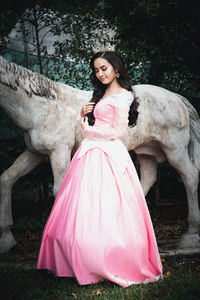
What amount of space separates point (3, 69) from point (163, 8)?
3078 mm

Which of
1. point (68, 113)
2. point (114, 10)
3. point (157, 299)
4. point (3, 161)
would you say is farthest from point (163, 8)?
point (157, 299)

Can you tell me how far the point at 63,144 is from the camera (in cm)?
428

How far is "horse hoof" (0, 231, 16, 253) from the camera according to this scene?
4.52m

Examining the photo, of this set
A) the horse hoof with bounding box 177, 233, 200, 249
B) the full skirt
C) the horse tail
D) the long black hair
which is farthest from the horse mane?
the horse hoof with bounding box 177, 233, 200, 249

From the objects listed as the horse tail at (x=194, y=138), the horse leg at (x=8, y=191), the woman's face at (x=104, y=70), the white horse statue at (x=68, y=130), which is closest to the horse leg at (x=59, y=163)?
the white horse statue at (x=68, y=130)

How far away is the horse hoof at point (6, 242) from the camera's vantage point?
4.52m

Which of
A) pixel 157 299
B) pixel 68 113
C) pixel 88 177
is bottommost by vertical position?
pixel 157 299

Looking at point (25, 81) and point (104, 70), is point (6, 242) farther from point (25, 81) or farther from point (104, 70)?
point (104, 70)

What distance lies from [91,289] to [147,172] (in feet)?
8.35

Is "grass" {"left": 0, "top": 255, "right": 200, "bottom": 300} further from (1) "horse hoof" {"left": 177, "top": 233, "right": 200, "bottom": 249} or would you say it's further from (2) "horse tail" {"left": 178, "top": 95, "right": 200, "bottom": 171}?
(2) "horse tail" {"left": 178, "top": 95, "right": 200, "bottom": 171}

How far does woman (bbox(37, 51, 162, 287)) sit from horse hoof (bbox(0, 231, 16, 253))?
1315 mm

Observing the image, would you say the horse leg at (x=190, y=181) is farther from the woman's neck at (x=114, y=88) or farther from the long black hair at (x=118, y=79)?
the woman's neck at (x=114, y=88)

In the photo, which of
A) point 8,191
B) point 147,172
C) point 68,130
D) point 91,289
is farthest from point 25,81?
point 91,289

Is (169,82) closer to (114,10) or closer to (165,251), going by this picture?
(114,10)
